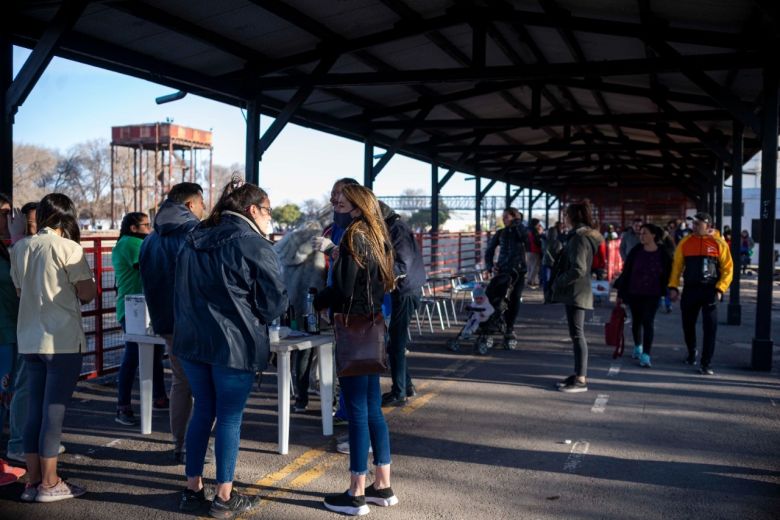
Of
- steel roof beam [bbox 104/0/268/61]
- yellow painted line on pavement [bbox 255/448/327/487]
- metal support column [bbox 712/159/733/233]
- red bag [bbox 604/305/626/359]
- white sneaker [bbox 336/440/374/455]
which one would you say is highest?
steel roof beam [bbox 104/0/268/61]

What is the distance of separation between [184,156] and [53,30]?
2231 inches

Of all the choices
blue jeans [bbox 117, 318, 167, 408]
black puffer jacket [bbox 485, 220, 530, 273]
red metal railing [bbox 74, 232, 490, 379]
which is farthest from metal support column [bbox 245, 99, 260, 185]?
blue jeans [bbox 117, 318, 167, 408]

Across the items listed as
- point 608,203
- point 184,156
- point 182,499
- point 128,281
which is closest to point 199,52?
point 128,281

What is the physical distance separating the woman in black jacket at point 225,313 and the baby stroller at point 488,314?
5938 mm

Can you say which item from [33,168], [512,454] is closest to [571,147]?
[512,454]

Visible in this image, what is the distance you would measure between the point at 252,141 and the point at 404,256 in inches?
202

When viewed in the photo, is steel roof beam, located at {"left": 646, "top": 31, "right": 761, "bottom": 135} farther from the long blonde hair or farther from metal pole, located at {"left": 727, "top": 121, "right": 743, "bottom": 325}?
the long blonde hair

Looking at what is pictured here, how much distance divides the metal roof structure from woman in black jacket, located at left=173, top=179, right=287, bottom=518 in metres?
4.04

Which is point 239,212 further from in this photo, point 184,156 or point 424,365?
point 184,156

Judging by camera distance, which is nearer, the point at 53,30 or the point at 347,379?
the point at 347,379

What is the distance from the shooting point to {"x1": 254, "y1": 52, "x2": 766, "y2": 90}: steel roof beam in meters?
8.84

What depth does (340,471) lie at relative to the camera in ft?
16.1

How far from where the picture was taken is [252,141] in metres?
10.5

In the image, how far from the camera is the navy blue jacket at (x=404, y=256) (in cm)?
601
